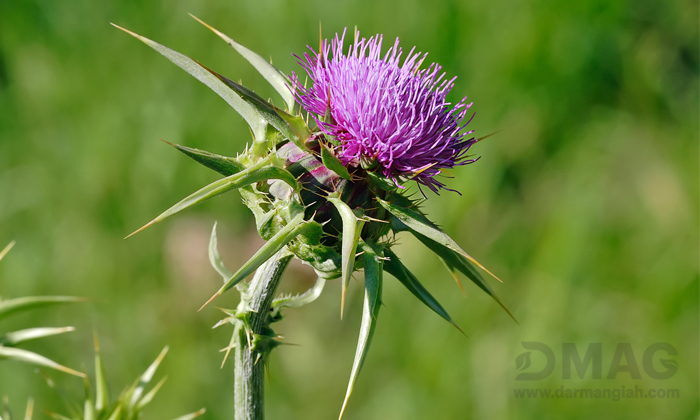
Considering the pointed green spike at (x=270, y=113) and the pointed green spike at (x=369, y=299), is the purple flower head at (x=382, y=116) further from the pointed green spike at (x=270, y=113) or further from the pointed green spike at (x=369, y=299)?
the pointed green spike at (x=369, y=299)

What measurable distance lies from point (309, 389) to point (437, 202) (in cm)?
184

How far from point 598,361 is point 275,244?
139 inches

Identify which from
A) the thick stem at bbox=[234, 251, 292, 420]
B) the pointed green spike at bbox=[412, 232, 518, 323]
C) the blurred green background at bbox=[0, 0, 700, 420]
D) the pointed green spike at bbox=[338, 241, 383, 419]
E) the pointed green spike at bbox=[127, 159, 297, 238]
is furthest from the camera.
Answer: the blurred green background at bbox=[0, 0, 700, 420]

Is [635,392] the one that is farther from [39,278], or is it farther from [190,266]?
[39,278]

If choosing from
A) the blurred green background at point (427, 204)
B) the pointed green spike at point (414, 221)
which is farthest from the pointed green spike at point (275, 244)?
the blurred green background at point (427, 204)

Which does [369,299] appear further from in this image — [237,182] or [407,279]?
[237,182]

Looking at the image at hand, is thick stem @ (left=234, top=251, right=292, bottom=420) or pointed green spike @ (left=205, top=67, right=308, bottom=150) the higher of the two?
pointed green spike @ (left=205, top=67, right=308, bottom=150)

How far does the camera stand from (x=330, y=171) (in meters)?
2.04

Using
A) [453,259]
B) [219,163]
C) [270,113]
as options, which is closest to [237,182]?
[219,163]

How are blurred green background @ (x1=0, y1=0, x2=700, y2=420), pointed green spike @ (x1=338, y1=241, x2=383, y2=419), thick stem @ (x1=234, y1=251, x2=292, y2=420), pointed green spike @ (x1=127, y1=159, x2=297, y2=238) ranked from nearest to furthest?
pointed green spike @ (x1=127, y1=159, x2=297, y2=238) < pointed green spike @ (x1=338, y1=241, x2=383, y2=419) < thick stem @ (x1=234, y1=251, x2=292, y2=420) < blurred green background @ (x1=0, y1=0, x2=700, y2=420)

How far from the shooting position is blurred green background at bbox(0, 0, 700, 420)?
4270 millimetres

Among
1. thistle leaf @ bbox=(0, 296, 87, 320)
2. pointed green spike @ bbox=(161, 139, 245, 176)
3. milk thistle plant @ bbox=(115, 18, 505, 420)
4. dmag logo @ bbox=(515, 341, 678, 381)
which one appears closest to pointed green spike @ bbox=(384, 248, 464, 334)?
milk thistle plant @ bbox=(115, 18, 505, 420)

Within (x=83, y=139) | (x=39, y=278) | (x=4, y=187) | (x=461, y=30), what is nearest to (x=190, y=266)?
(x=39, y=278)

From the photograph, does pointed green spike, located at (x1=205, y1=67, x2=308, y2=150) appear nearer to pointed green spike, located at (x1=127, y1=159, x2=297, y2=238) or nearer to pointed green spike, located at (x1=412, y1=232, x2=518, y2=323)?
pointed green spike, located at (x1=127, y1=159, x2=297, y2=238)
